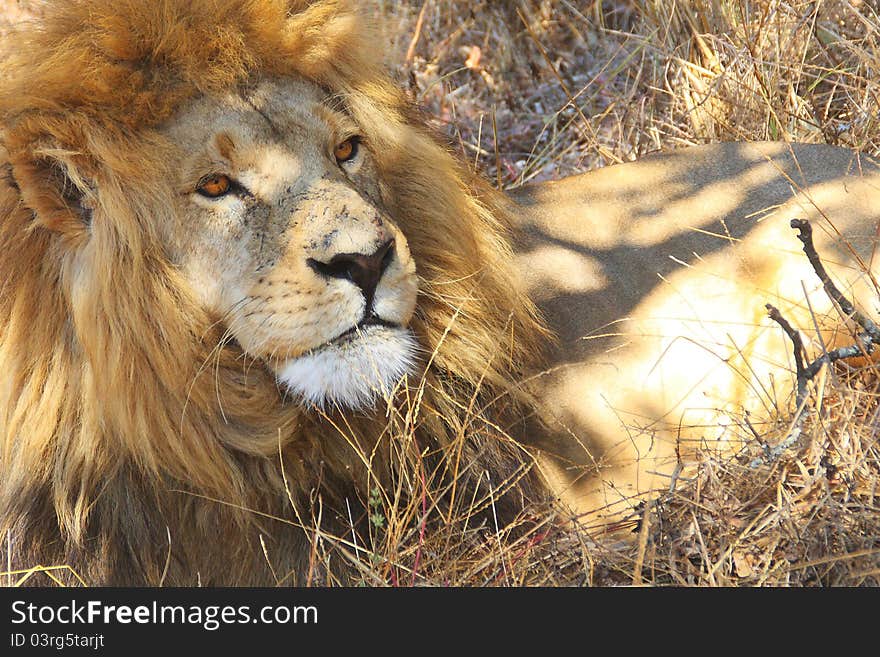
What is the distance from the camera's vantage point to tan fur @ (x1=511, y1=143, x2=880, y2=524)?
3209 mm

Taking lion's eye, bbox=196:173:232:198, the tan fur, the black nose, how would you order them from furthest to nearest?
the tan fur → lion's eye, bbox=196:173:232:198 → the black nose

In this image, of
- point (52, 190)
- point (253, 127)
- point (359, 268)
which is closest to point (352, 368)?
point (359, 268)

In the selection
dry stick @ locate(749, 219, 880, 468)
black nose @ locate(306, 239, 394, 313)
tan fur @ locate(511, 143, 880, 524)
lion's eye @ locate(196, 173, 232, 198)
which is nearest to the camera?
black nose @ locate(306, 239, 394, 313)

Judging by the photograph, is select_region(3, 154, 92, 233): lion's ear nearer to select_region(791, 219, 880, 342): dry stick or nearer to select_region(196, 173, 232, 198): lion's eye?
select_region(196, 173, 232, 198): lion's eye

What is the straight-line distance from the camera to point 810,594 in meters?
2.37

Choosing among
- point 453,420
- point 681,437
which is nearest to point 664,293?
point 681,437

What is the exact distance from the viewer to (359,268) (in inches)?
96.0

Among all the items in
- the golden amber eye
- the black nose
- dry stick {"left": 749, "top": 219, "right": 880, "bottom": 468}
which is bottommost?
dry stick {"left": 749, "top": 219, "right": 880, "bottom": 468}

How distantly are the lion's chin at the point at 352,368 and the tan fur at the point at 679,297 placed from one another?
696 millimetres

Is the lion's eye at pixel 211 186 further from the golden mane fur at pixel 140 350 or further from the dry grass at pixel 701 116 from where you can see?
the dry grass at pixel 701 116

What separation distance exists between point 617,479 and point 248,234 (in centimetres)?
126

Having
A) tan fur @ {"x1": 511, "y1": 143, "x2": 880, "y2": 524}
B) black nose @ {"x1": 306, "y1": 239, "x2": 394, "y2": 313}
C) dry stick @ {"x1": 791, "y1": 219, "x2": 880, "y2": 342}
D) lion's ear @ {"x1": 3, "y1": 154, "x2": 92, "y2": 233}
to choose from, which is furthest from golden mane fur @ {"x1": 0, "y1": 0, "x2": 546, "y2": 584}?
dry stick @ {"x1": 791, "y1": 219, "x2": 880, "y2": 342}

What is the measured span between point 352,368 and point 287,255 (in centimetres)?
28

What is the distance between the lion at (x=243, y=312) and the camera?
8.16ft
